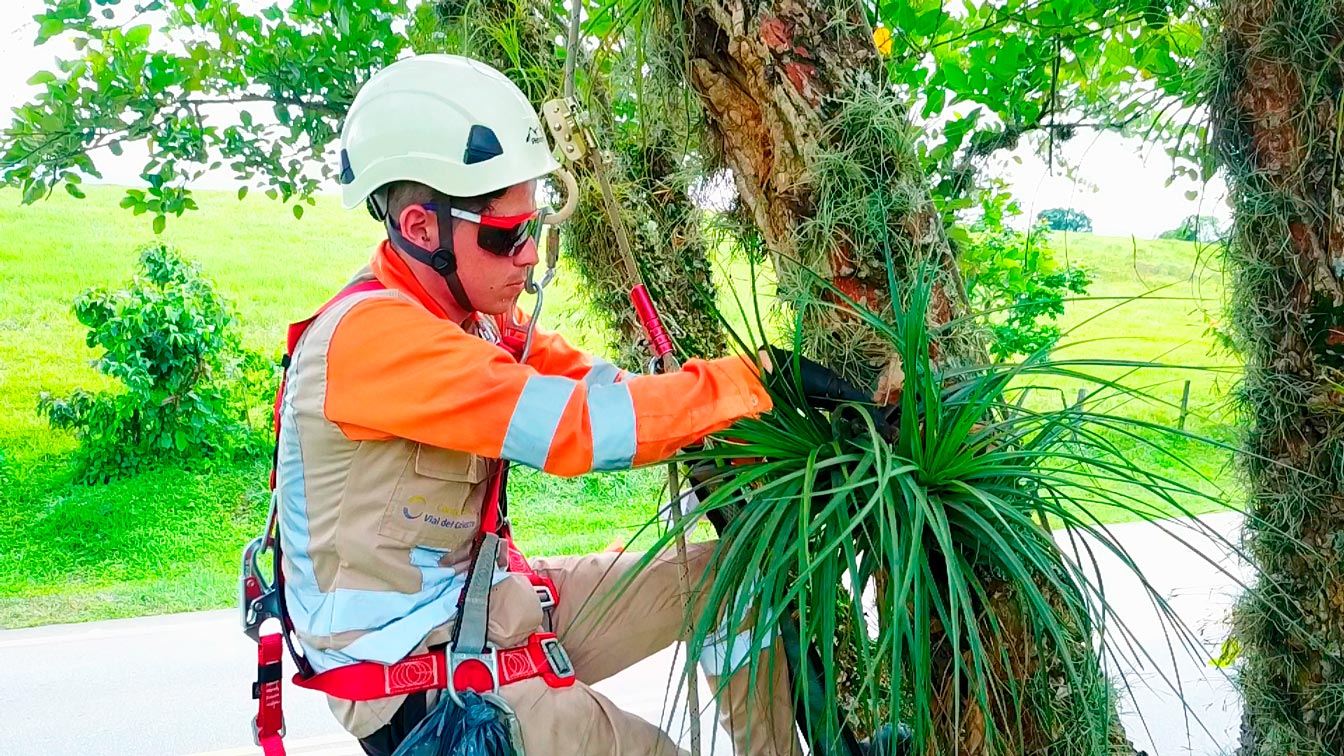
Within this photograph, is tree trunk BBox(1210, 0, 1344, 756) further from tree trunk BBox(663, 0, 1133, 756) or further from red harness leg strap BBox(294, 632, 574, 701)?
red harness leg strap BBox(294, 632, 574, 701)

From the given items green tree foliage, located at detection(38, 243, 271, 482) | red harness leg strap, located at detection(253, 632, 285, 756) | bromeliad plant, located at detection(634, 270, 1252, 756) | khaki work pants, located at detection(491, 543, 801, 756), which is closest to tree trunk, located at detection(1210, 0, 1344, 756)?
bromeliad plant, located at detection(634, 270, 1252, 756)

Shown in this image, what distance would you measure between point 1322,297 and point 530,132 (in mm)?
1299

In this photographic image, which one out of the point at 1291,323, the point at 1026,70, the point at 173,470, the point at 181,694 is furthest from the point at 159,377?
the point at 1291,323

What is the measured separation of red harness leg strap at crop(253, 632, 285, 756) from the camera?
1667 mm

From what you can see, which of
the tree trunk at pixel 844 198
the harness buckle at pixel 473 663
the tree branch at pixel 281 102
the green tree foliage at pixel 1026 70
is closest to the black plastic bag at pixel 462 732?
the harness buckle at pixel 473 663

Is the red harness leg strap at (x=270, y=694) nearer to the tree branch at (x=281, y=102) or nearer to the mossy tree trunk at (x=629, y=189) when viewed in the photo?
the mossy tree trunk at (x=629, y=189)

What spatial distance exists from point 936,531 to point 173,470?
643cm

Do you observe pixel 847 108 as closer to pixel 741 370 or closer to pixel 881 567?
pixel 741 370

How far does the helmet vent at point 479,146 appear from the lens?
5.10ft

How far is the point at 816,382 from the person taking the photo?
Result: 147cm

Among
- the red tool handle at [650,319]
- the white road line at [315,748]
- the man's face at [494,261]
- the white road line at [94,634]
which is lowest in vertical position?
the white road line at [315,748]

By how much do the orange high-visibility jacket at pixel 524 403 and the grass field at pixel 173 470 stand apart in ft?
6.39

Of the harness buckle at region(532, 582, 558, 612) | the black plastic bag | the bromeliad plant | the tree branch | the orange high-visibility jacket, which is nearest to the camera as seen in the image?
the bromeliad plant

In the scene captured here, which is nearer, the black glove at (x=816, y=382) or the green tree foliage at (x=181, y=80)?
the black glove at (x=816, y=382)
